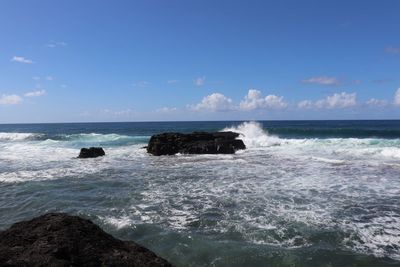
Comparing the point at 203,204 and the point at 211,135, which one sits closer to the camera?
the point at 203,204

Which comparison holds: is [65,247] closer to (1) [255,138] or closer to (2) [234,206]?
(2) [234,206]

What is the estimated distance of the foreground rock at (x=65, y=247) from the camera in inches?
165

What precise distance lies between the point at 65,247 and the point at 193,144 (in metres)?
19.9

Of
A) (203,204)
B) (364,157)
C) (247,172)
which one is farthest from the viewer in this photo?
(364,157)

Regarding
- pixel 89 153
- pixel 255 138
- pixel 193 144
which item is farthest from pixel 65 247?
pixel 255 138

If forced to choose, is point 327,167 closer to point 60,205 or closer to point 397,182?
point 397,182

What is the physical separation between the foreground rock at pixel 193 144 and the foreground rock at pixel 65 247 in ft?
59.8

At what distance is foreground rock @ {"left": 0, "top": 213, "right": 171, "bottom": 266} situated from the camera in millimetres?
4191

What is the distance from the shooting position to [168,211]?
9234 millimetres

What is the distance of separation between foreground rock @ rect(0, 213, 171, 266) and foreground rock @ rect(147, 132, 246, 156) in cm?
1823

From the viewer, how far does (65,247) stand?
14.5ft

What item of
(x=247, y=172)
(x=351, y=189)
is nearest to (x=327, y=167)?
(x=247, y=172)

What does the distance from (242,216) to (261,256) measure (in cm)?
231

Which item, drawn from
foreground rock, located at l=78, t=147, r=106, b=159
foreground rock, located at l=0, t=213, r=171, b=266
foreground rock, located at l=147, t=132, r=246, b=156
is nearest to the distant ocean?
foreground rock, located at l=0, t=213, r=171, b=266
